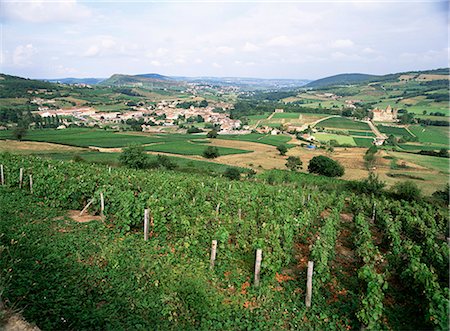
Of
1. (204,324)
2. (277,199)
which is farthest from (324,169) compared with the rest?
(204,324)

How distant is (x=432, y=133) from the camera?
76125 mm

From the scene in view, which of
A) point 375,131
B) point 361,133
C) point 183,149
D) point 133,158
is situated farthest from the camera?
point 375,131

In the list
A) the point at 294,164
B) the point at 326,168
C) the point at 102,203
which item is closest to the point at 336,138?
the point at 294,164

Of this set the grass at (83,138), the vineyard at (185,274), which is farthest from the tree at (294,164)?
the vineyard at (185,274)

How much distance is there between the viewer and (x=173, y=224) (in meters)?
9.78

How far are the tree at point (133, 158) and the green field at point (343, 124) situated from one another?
75585mm

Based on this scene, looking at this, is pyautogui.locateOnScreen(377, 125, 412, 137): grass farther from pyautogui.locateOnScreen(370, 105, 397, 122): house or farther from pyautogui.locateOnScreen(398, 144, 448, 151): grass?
pyautogui.locateOnScreen(370, 105, 397, 122): house

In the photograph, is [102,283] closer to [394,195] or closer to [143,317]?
[143,317]

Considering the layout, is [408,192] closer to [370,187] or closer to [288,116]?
[370,187]

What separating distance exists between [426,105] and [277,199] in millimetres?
129151

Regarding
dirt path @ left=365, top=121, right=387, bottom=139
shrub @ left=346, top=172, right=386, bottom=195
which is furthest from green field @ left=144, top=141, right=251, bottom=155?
dirt path @ left=365, top=121, right=387, bottom=139

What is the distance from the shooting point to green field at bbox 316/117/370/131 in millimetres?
90938

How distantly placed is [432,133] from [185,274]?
9126 centimetres

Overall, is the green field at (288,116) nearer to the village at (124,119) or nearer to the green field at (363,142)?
the village at (124,119)
